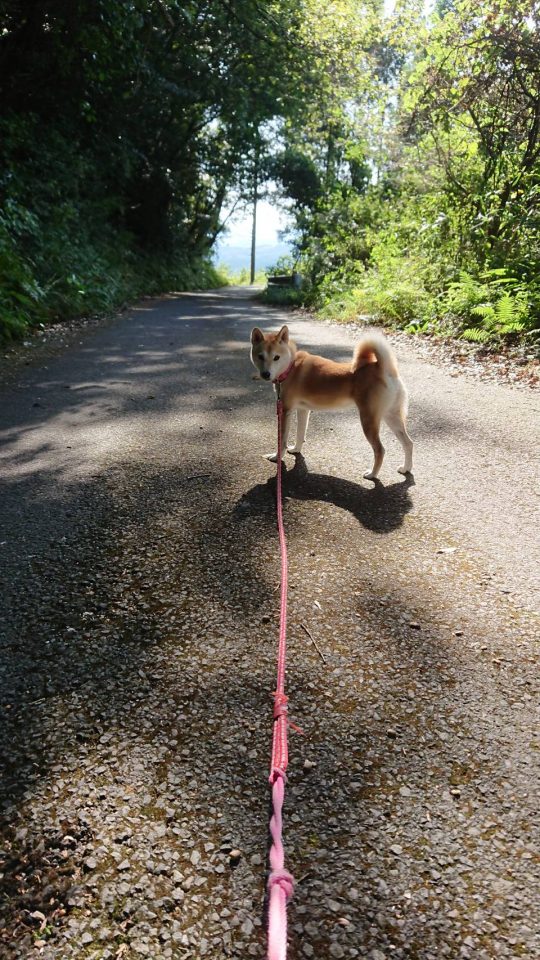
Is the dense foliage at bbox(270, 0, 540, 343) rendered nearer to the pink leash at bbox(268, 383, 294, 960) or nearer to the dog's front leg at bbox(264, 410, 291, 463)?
the dog's front leg at bbox(264, 410, 291, 463)

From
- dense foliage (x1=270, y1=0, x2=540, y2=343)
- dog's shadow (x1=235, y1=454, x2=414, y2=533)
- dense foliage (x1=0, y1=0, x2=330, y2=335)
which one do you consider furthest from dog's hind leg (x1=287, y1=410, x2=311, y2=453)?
dense foliage (x1=0, y1=0, x2=330, y2=335)

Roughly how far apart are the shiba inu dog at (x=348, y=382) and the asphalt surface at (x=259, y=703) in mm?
352

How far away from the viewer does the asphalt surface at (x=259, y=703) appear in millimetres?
1420

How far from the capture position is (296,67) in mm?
17406

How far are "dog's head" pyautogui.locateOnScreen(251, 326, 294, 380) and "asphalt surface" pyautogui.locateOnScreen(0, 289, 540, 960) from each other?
688mm

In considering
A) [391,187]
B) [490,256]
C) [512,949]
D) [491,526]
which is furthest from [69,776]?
[391,187]

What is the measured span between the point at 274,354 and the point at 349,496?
1093mm

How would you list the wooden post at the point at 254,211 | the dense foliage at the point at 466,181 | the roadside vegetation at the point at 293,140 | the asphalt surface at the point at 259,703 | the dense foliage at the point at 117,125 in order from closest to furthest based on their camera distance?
the asphalt surface at the point at 259,703
the dense foliage at the point at 466,181
the roadside vegetation at the point at 293,140
the dense foliage at the point at 117,125
the wooden post at the point at 254,211

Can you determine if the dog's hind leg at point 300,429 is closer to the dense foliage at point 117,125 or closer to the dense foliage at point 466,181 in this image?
the dense foliage at point 466,181

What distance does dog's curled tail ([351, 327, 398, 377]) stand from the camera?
3799mm

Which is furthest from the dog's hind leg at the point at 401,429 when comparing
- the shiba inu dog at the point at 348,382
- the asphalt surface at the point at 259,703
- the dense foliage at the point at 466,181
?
the dense foliage at the point at 466,181

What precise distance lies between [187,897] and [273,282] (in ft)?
68.1

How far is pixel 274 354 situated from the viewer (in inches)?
157

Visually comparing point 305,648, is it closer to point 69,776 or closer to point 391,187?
point 69,776
